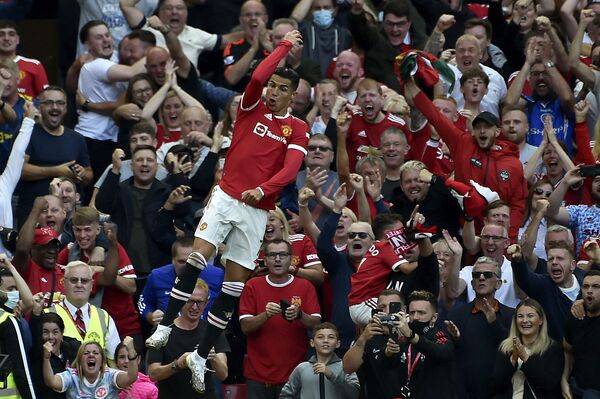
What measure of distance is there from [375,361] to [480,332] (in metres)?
1.12

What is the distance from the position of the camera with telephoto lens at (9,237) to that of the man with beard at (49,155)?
49.4 inches

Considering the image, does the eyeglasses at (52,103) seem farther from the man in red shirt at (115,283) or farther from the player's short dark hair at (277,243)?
the player's short dark hair at (277,243)

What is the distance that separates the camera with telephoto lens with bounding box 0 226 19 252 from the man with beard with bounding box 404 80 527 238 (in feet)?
15.3

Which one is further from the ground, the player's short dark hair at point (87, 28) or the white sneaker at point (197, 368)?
the white sneaker at point (197, 368)

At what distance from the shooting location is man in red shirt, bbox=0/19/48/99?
2098cm

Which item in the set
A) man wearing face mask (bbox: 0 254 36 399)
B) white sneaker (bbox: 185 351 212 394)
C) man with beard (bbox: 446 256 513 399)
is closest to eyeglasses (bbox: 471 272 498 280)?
man with beard (bbox: 446 256 513 399)

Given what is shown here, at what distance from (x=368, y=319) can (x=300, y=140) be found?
2.28 m

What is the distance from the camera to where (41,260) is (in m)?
18.1

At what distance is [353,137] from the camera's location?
20250 millimetres

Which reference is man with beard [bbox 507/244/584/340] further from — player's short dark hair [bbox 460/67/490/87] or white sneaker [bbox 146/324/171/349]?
white sneaker [bbox 146/324/171/349]

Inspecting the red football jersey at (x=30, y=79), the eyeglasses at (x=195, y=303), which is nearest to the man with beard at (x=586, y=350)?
the eyeglasses at (x=195, y=303)

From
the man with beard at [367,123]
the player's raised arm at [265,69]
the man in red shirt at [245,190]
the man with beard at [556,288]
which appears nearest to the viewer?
the player's raised arm at [265,69]

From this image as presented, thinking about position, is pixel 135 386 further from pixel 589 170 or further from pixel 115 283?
pixel 589 170

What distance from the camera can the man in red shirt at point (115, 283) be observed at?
719 inches
